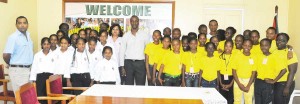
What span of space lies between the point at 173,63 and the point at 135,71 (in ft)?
3.04

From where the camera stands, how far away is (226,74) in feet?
16.9

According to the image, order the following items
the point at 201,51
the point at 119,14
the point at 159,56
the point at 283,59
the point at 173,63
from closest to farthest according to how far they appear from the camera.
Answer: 1. the point at 283,59
2. the point at 173,63
3. the point at 201,51
4. the point at 159,56
5. the point at 119,14

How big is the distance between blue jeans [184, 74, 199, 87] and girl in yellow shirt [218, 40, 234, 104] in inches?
14.0

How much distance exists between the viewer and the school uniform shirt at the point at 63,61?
505cm

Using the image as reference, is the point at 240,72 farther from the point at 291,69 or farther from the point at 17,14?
the point at 17,14

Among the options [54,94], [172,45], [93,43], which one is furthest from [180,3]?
[54,94]

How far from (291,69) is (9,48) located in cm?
403

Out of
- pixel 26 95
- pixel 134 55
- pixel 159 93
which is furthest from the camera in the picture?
pixel 134 55

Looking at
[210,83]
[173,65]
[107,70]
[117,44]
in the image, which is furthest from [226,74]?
[117,44]

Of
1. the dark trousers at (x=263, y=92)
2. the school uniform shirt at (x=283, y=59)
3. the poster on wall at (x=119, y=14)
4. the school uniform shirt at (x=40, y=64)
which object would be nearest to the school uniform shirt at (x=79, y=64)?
the school uniform shirt at (x=40, y=64)

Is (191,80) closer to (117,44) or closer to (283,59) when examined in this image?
(283,59)

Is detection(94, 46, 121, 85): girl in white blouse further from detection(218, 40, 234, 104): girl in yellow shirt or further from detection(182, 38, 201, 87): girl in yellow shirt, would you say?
detection(218, 40, 234, 104): girl in yellow shirt

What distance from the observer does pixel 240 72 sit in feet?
16.2

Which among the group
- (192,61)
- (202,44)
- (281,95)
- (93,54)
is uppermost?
(202,44)
